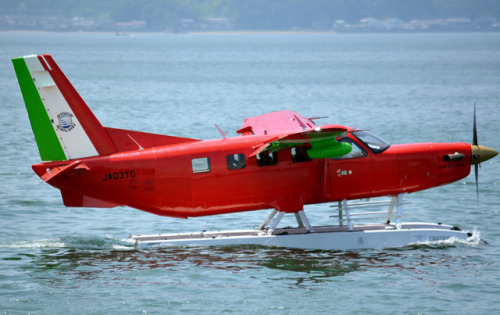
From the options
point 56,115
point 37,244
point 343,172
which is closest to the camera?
point 56,115

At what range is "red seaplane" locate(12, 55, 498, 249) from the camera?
19656mm

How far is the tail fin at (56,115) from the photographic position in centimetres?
1948

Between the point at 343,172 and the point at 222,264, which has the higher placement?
the point at 343,172

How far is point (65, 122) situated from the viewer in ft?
64.8

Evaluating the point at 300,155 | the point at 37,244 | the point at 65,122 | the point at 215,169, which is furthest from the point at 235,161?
the point at 37,244

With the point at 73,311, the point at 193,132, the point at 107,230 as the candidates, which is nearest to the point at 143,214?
the point at 107,230

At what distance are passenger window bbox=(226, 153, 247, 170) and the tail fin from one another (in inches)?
119

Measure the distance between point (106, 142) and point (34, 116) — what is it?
191 cm

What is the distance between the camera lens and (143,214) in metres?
25.6

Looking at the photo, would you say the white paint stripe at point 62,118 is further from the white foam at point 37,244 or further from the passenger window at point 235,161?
the passenger window at point 235,161

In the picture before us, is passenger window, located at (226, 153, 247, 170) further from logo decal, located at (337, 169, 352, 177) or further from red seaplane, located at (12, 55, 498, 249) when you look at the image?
logo decal, located at (337, 169, 352, 177)

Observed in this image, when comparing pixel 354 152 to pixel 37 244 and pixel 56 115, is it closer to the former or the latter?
pixel 56 115

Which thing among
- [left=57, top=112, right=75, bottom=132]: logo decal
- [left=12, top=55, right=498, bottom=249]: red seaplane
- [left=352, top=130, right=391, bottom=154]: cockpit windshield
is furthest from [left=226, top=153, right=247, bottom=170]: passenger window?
[left=57, top=112, right=75, bottom=132]: logo decal

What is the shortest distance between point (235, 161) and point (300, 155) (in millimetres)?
1689
